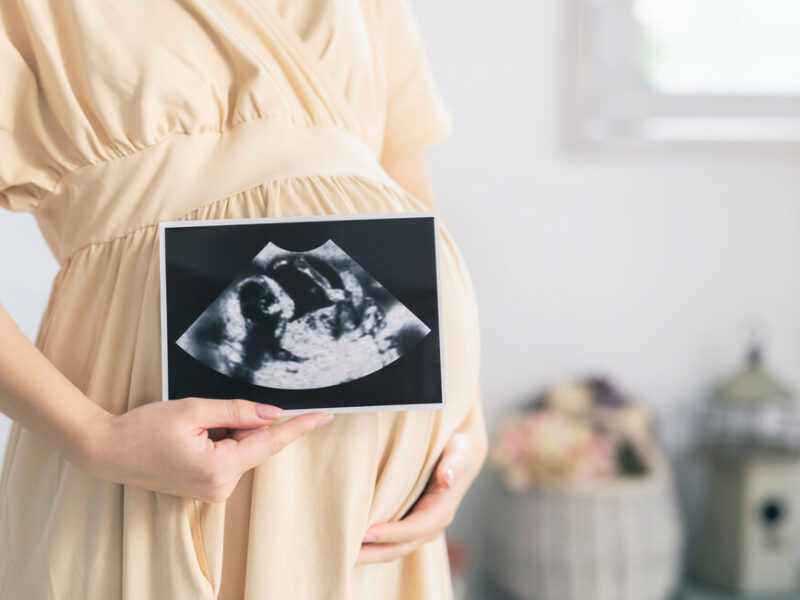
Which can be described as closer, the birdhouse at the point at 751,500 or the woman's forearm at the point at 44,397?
the woman's forearm at the point at 44,397

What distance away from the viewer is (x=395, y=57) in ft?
2.65

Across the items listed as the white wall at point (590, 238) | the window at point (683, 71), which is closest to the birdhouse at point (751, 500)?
Answer: the white wall at point (590, 238)

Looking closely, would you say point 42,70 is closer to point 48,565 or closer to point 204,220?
point 204,220

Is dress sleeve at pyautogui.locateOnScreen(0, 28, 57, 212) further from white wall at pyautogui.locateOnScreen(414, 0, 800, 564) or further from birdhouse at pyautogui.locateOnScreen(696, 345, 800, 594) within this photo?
birdhouse at pyautogui.locateOnScreen(696, 345, 800, 594)

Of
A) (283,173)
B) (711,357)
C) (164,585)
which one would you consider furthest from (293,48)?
(711,357)

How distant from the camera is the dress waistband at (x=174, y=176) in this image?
0.58 m

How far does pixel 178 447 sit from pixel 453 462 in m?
0.26

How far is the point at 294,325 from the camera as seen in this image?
0.56 metres

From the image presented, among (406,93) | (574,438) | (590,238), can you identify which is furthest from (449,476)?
(590,238)

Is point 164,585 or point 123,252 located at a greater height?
point 123,252

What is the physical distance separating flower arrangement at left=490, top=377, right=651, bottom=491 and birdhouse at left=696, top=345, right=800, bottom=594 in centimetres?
25

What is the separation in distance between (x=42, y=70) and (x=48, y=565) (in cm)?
39

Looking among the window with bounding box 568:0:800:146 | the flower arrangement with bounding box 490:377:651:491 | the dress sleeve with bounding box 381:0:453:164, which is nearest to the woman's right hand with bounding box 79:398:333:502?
the dress sleeve with bounding box 381:0:453:164

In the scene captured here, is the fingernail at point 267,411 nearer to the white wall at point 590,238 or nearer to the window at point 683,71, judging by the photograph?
the white wall at point 590,238
